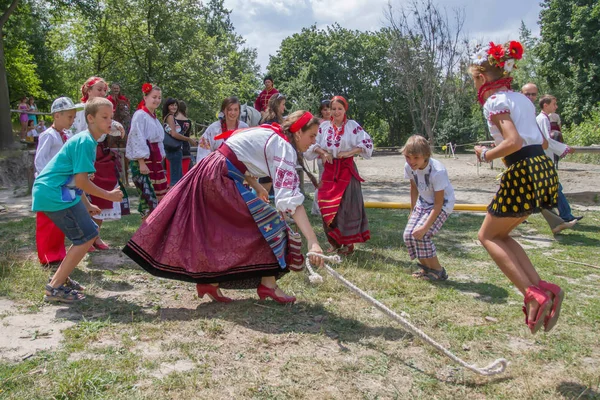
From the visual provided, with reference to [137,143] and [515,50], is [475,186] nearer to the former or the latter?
[137,143]

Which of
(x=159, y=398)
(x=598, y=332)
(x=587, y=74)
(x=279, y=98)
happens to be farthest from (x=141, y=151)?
(x=587, y=74)

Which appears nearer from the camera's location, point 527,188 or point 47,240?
point 527,188

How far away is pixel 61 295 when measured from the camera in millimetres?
3924

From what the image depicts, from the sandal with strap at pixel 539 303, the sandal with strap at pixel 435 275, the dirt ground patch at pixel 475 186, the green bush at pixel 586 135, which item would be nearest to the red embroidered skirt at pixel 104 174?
the sandal with strap at pixel 435 275

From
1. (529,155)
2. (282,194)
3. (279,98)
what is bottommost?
(282,194)

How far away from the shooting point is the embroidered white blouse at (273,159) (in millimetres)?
3322

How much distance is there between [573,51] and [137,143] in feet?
111

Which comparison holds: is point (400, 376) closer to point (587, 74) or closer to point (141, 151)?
point (141, 151)

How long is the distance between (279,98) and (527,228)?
3955 mm

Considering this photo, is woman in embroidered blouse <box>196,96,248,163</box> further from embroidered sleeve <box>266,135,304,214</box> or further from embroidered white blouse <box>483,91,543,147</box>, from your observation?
embroidered white blouse <box>483,91,543,147</box>

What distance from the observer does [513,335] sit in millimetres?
3465

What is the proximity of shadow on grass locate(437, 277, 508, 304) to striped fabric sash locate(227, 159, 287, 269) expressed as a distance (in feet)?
5.50

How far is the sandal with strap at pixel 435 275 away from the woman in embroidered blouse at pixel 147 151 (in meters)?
3.60

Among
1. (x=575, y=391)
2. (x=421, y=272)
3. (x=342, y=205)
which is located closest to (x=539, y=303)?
(x=575, y=391)
